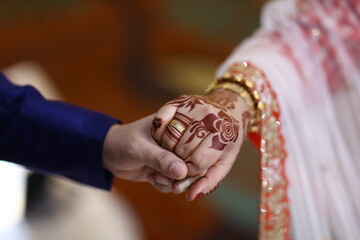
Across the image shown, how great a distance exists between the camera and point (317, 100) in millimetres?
784

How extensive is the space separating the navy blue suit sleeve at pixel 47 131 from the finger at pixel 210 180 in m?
0.18

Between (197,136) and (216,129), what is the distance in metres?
0.02

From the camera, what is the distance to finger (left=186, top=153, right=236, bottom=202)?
0.55 meters

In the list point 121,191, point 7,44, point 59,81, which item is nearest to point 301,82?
point 121,191

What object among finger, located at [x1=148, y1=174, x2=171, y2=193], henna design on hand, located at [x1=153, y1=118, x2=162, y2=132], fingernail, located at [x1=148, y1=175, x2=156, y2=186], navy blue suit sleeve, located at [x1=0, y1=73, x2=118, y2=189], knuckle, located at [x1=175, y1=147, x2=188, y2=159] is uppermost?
henna design on hand, located at [x1=153, y1=118, x2=162, y2=132]

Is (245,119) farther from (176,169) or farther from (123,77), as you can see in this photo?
(123,77)

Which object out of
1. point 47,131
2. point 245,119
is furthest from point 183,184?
point 47,131

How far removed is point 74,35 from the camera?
2.30m

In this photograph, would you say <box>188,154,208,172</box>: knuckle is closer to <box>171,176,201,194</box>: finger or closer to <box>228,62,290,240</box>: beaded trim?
<box>171,176,201,194</box>: finger

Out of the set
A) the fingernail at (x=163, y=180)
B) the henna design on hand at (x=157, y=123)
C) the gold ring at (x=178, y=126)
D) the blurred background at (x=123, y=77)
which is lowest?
the blurred background at (x=123, y=77)

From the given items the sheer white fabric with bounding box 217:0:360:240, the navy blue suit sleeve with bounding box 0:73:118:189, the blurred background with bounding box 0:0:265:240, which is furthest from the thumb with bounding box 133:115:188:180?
the blurred background with bounding box 0:0:265:240

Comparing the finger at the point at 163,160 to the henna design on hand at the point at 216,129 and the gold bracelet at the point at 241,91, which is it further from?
the gold bracelet at the point at 241,91

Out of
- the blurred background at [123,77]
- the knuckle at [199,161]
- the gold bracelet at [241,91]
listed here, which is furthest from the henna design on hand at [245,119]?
the blurred background at [123,77]

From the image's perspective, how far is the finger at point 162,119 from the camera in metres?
0.55
